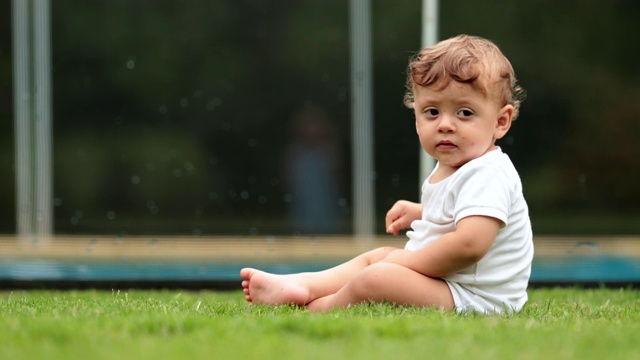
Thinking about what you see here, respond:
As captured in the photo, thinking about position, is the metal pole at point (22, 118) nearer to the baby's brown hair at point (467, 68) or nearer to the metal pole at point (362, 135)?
the metal pole at point (362, 135)

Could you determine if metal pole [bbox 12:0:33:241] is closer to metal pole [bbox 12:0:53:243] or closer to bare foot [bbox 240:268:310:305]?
metal pole [bbox 12:0:53:243]

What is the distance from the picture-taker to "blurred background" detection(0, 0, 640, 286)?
272 inches

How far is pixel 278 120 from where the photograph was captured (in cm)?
696

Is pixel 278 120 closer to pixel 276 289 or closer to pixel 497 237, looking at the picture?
pixel 276 289

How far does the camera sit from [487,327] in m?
2.83

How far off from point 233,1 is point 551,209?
254cm

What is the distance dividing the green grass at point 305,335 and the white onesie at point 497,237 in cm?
14

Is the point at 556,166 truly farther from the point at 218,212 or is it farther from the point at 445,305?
the point at 445,305

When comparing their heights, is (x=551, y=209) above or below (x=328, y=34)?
below

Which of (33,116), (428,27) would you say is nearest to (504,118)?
(428,27)

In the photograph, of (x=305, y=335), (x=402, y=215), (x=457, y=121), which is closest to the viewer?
(x=305, y=335)

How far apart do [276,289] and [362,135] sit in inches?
141

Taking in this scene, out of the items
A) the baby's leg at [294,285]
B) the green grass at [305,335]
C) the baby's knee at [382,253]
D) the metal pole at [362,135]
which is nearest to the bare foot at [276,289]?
the baby's leg at [294,285]

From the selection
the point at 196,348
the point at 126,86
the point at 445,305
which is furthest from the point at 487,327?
the point at 126,86
